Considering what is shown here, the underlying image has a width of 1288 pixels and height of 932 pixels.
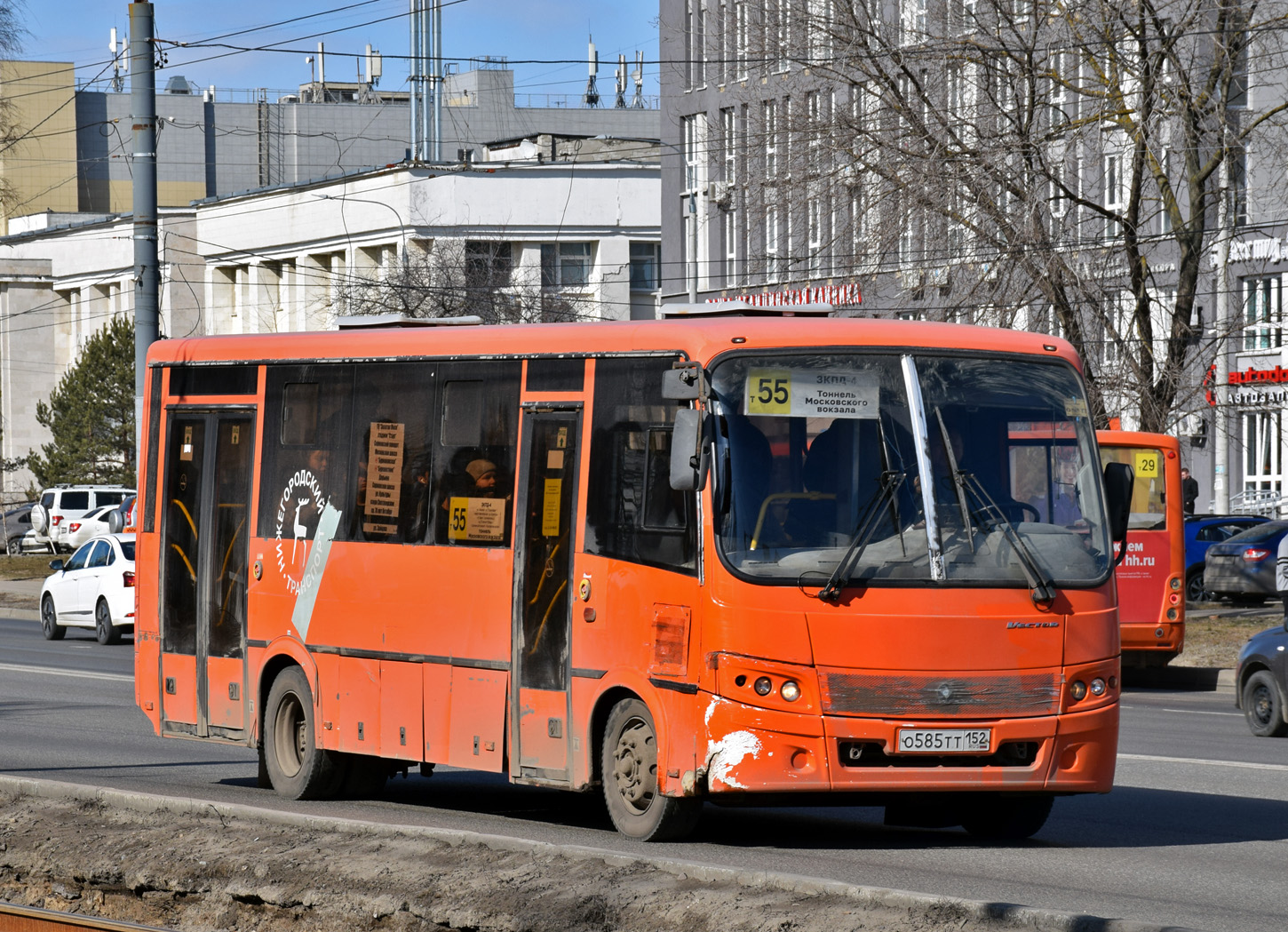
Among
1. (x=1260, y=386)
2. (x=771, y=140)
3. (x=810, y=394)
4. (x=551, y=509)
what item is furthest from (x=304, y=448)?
(x=1260, y=386)

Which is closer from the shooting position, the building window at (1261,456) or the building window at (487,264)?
the building window at (1261,456)

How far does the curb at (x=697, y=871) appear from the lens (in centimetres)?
710

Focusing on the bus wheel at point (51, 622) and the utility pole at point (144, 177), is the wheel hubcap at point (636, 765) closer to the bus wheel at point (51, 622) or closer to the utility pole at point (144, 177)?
the utility pole at point (144, 177)

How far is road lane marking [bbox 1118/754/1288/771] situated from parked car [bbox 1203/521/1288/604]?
1990 centimetres

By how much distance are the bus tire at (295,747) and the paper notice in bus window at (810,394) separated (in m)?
3.92

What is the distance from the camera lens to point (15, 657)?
25.2 m

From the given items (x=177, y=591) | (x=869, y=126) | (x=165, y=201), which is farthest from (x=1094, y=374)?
(x=165, y=201)

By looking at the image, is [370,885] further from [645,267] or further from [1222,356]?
[645,267]

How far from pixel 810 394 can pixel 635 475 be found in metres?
0.98

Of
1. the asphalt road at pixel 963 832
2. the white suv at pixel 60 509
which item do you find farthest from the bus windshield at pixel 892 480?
the white suv at pixel 60 509

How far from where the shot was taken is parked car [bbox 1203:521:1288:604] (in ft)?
110

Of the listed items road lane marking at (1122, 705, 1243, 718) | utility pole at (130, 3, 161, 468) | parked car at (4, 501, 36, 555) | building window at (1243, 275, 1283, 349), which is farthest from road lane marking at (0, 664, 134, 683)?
parked car at (4, 501, 36, 555)

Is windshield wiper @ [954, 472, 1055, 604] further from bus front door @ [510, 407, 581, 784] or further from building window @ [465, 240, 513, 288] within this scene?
building window @ [465, 240, 513, 288]

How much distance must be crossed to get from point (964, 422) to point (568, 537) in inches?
83.2
